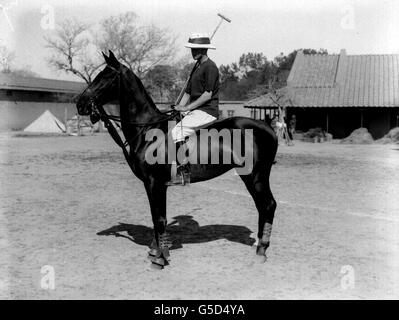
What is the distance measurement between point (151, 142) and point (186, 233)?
2160mm

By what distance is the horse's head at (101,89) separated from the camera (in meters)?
6.04

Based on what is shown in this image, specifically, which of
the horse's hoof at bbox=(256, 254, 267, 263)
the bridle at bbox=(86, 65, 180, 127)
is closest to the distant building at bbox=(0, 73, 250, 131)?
the bridle at bbox=(86, 65, 180, 127)

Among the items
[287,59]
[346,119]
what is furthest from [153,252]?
[287,59]

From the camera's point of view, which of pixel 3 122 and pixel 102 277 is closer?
pixel 102 277

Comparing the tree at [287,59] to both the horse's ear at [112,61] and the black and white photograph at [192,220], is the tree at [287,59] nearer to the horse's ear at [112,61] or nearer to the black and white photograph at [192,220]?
the black and white photograph at [192,220]

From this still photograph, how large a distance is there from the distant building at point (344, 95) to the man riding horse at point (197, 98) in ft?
105

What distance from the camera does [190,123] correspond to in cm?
620

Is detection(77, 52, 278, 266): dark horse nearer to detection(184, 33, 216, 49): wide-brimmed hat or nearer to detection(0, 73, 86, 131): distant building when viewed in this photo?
detection(184, 33, 216, 49): wide-brimmed hat

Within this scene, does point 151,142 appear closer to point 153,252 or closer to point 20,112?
point 153,252

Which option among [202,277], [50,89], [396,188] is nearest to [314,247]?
[202,277]

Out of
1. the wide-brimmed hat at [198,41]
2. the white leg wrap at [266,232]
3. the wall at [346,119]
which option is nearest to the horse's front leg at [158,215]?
the white leg wrap at [266,232]

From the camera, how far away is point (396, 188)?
39.8 ft
